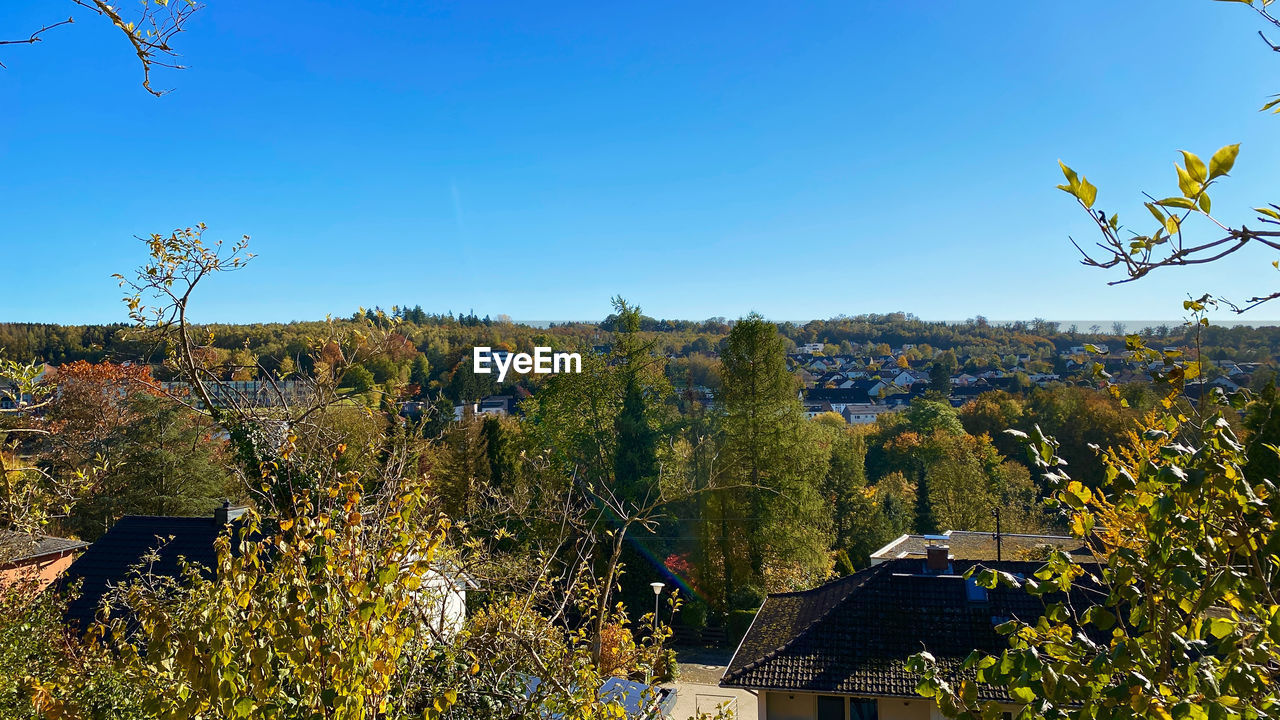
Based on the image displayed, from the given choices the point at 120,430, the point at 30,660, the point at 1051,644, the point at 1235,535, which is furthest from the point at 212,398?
the point at 120,430

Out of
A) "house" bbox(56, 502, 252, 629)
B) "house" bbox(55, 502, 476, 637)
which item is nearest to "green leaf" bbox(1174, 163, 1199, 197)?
"house" bbox(55, 502, 476, 637)

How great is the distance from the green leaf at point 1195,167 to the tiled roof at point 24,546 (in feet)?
23.3

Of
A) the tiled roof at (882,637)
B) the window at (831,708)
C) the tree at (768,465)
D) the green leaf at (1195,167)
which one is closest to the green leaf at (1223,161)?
the green leaf at (1195,167)

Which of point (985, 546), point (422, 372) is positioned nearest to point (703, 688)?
point (985, 546)

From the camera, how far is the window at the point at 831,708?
35.9 feet

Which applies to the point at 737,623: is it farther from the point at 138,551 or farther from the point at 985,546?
the point at 138,551

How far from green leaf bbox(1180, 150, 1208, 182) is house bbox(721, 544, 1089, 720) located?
10.3 metres

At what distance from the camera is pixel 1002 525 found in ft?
83.4

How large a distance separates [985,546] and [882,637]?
9.77m

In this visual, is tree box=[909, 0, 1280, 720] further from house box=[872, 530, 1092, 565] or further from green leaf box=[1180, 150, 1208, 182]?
house box=[872, 530, 1092, 565]

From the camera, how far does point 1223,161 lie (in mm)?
1258

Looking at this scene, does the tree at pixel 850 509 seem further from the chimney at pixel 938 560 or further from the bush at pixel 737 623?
the chimney at pixel 938 560

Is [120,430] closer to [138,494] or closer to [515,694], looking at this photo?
[138,494]

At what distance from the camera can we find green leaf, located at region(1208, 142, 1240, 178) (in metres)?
1.24
